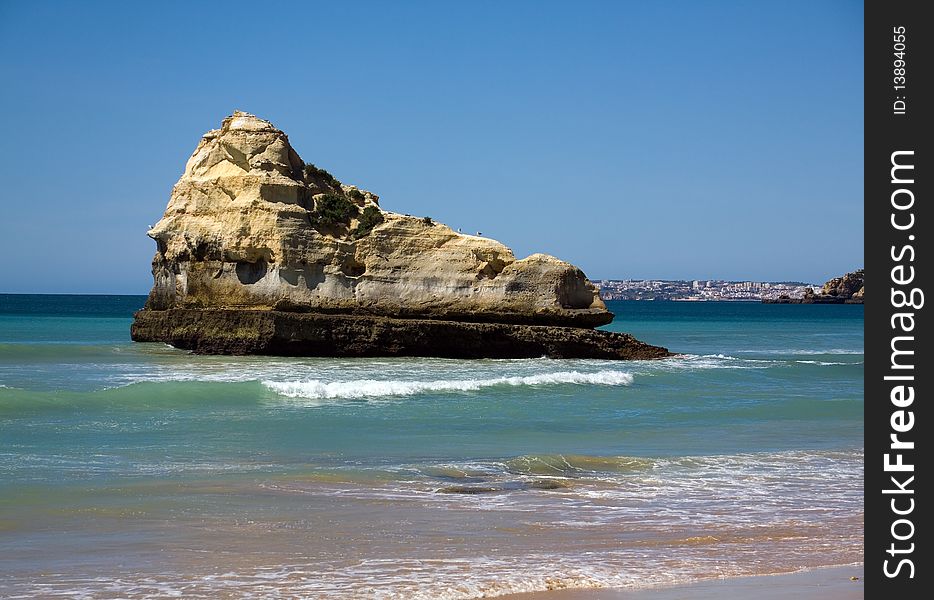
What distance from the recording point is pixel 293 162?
32.5m

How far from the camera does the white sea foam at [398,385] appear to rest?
20609 mm

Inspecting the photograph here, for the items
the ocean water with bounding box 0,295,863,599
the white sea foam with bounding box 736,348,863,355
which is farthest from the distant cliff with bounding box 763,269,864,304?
the ocean water with bounding box 0,295,863,599

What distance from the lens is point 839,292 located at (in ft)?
552

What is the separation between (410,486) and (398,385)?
1059 centimetres

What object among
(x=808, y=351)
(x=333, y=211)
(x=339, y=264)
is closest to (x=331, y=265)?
(x=339, y=264)

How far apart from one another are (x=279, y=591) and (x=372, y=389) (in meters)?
14.0

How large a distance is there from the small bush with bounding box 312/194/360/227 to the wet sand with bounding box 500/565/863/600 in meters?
24.5

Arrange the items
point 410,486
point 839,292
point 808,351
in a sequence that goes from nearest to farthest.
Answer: point 410,486
point 808,351
point 839,292

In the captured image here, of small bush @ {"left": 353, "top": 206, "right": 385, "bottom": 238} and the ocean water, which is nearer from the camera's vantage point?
the ocean water

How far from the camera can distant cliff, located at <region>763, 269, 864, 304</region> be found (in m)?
166

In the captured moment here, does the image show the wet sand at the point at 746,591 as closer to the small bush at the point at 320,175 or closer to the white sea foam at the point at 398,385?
the white sea foam at the point at 398,385

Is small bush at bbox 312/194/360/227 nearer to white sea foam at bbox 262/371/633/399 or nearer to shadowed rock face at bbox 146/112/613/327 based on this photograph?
shadowed rock face at bbox 146/112/613/327

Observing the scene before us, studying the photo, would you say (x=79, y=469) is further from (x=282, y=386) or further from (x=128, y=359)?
(x=128, y=359)

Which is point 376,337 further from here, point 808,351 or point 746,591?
point 746,591
